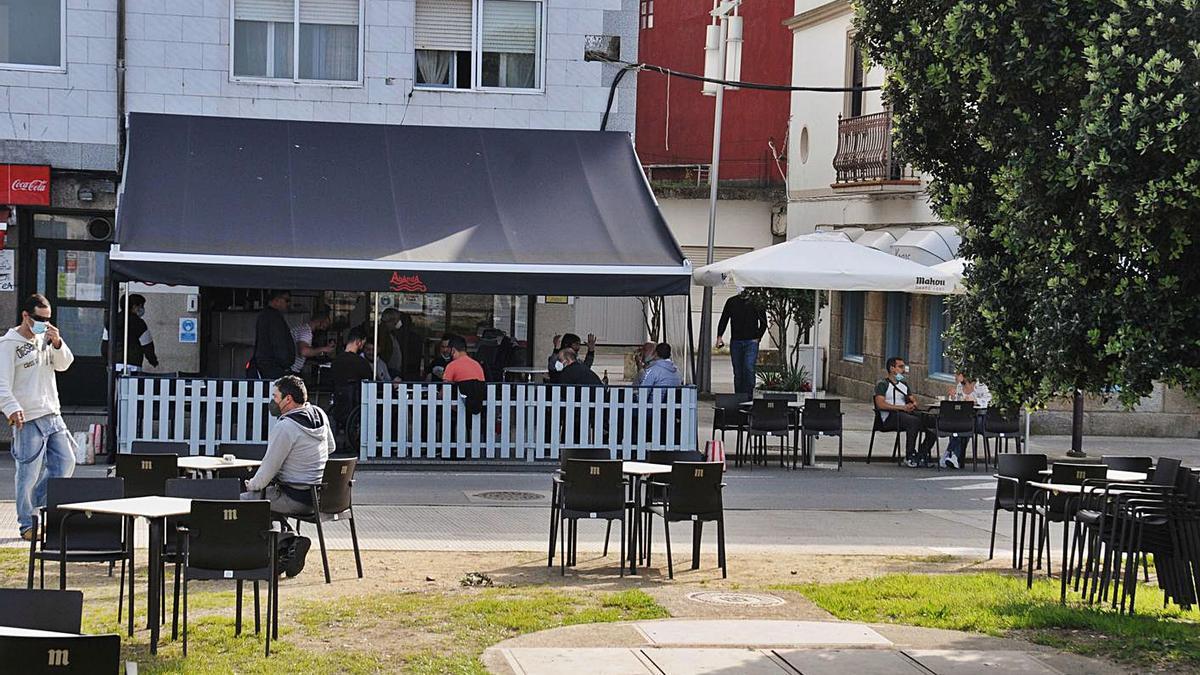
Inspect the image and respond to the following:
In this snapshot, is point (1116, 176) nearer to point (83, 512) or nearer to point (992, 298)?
point (992, 298)

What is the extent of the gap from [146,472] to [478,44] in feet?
34.6

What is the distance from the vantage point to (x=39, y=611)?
6180 millimetres

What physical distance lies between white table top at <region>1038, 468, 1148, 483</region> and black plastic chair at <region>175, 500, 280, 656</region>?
6.22 metres

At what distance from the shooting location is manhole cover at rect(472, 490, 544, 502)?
15609mm

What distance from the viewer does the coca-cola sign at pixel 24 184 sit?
63.7 feet

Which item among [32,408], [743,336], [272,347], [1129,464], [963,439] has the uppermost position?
[743,336]

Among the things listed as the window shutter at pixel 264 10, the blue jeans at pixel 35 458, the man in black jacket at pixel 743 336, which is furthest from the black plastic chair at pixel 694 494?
the man in black jacket at pixel 743 336

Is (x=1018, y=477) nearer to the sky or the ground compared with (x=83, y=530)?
nearer to the sky

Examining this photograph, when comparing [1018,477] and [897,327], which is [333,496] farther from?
[897,327]

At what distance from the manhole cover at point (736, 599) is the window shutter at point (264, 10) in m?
11.9

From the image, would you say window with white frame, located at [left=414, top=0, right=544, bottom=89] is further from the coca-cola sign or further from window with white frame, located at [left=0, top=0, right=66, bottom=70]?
the coca-cola sign

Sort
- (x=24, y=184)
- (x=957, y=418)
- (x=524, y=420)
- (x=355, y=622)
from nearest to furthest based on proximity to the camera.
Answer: (x=355, y=622) < (x=524, y=420) < (x=957, y=418) < (x=24, y=184)

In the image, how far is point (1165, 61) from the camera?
26.0 feet

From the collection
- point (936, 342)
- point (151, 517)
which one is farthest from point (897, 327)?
point (151, 517)
